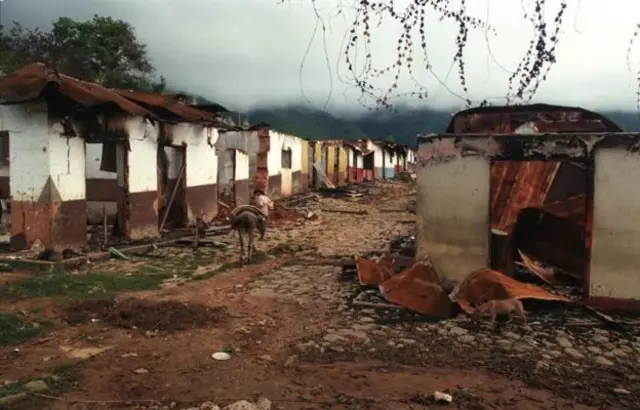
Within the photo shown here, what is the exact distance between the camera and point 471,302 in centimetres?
748

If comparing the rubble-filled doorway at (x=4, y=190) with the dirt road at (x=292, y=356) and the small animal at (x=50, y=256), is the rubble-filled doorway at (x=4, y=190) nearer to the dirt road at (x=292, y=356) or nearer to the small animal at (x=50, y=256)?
the small animal at (x=50, y=256)

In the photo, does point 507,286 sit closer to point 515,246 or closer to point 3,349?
point 515,246

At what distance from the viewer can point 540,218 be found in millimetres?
8945

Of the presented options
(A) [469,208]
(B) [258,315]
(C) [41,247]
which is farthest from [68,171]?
(A) [469,208]

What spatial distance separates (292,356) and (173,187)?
10.6 meters

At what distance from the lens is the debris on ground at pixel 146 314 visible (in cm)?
673

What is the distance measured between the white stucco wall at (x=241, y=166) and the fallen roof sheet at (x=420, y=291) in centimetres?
1275

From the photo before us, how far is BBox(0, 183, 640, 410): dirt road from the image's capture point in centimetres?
478

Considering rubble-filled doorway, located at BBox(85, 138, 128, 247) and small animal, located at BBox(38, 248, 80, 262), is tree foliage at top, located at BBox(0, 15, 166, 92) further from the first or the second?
small animal, located at BBox(38, 248, 80, 262)

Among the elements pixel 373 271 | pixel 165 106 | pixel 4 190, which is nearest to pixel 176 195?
pixel 165 106

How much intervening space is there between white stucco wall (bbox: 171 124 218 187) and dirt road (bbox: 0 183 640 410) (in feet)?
23.2

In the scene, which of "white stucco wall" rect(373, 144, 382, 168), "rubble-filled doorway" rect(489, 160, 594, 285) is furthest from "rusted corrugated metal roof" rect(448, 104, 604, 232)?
"white stucco wall" rect(373, 144, 382, 168)

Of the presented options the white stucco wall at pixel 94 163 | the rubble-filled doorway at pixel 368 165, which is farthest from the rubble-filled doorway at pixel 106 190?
the rubble-filled doorway at pixel 368 165

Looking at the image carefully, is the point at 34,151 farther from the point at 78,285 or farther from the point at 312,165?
the point at 312,165
